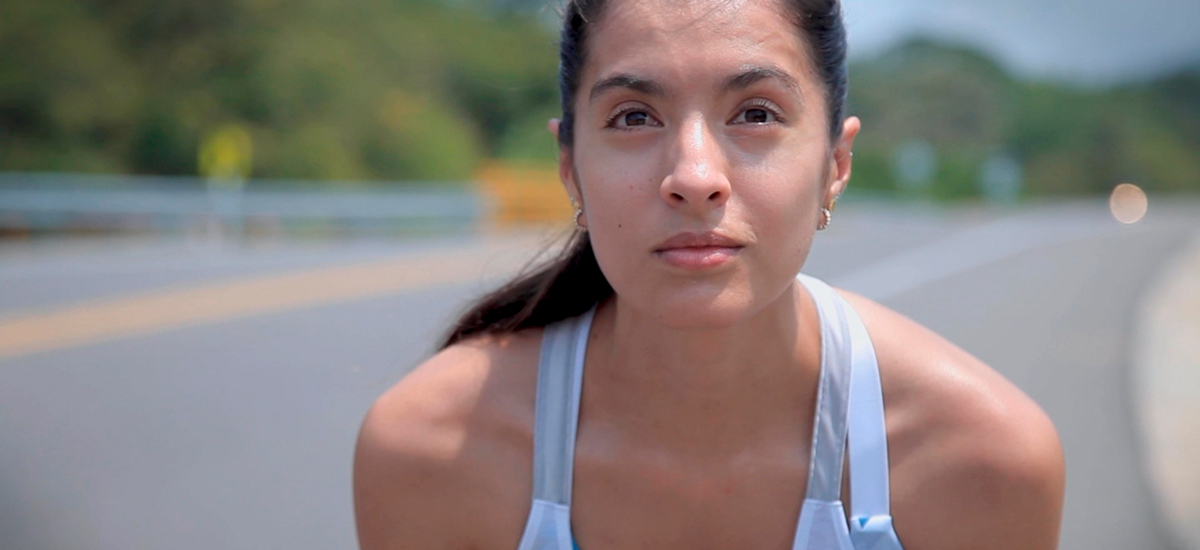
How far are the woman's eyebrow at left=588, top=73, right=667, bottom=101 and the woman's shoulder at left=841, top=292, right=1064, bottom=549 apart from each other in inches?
31.2

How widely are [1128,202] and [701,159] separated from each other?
152 feet

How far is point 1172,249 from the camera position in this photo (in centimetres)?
2106

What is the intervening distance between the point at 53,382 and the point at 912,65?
149 feet

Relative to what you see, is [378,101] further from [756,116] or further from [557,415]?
[756,116]

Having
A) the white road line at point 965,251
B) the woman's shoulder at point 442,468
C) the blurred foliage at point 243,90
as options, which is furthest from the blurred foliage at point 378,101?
the woman's shoulder at point 442,468

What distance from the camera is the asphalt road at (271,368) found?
5410 mm

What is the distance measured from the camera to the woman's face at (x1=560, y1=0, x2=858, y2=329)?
2238 millimetres

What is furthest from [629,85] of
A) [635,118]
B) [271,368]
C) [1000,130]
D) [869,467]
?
[1000,130]

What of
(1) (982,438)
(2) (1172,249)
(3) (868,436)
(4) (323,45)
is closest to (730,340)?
(3) (868,436)

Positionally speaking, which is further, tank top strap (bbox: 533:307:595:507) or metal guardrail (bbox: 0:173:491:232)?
metal guardrail (bbox: 0:173:491:232)

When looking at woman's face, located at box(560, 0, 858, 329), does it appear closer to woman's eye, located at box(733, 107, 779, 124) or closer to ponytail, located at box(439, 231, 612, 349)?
woman's eye, located at box(733, 107, 779, 124)

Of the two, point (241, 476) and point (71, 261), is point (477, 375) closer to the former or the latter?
point (241, 476)

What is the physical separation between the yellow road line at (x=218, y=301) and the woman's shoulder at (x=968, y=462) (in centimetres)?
503

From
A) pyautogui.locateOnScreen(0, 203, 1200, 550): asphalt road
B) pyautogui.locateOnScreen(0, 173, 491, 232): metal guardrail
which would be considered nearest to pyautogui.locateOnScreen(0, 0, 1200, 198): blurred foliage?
pyautogui.locateOnScreen(0, 173, 491, 232): metal guardrail
